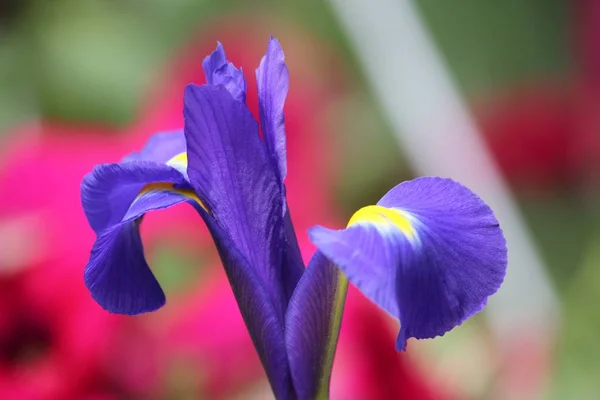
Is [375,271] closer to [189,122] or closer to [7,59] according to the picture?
[189,122]

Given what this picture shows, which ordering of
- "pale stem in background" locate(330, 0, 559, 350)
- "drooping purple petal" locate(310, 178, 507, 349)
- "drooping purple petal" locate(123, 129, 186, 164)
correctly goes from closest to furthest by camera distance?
"drooping purple petal" locate(310, 178, 507, 349) < "drooping purple petal" locate(123, 129, 186, 164) < "pale stem in background" locate(330, 0, 559, 350)

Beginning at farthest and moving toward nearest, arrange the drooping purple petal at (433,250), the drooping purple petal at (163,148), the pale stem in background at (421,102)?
1. the pale stem in background at (421,102)
2. the drooping purple petal at (163,148)
3. the drooping purple petal at (433,250)

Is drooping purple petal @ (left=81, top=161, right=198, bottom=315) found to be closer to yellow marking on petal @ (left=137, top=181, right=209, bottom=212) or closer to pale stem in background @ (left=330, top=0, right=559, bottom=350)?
yellow marking on petal @ (left=137, top=181, right=209, bottom=212)

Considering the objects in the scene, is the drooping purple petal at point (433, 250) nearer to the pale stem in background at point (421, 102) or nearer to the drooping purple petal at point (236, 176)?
the drooping purple petal at point (236, 176)

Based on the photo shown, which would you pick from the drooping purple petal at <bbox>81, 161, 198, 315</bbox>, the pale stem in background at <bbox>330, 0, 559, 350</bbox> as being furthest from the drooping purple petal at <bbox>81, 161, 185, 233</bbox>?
the pale stem in background at <bbox>330, 0, 559, 350</bbox>

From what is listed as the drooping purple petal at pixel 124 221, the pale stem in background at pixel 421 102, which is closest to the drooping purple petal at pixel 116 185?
the drooping purple petal at pixel 124 221

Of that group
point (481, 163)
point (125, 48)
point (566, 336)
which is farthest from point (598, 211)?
point (125, 48)

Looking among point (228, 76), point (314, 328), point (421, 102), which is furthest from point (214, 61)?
point (421, 102)
